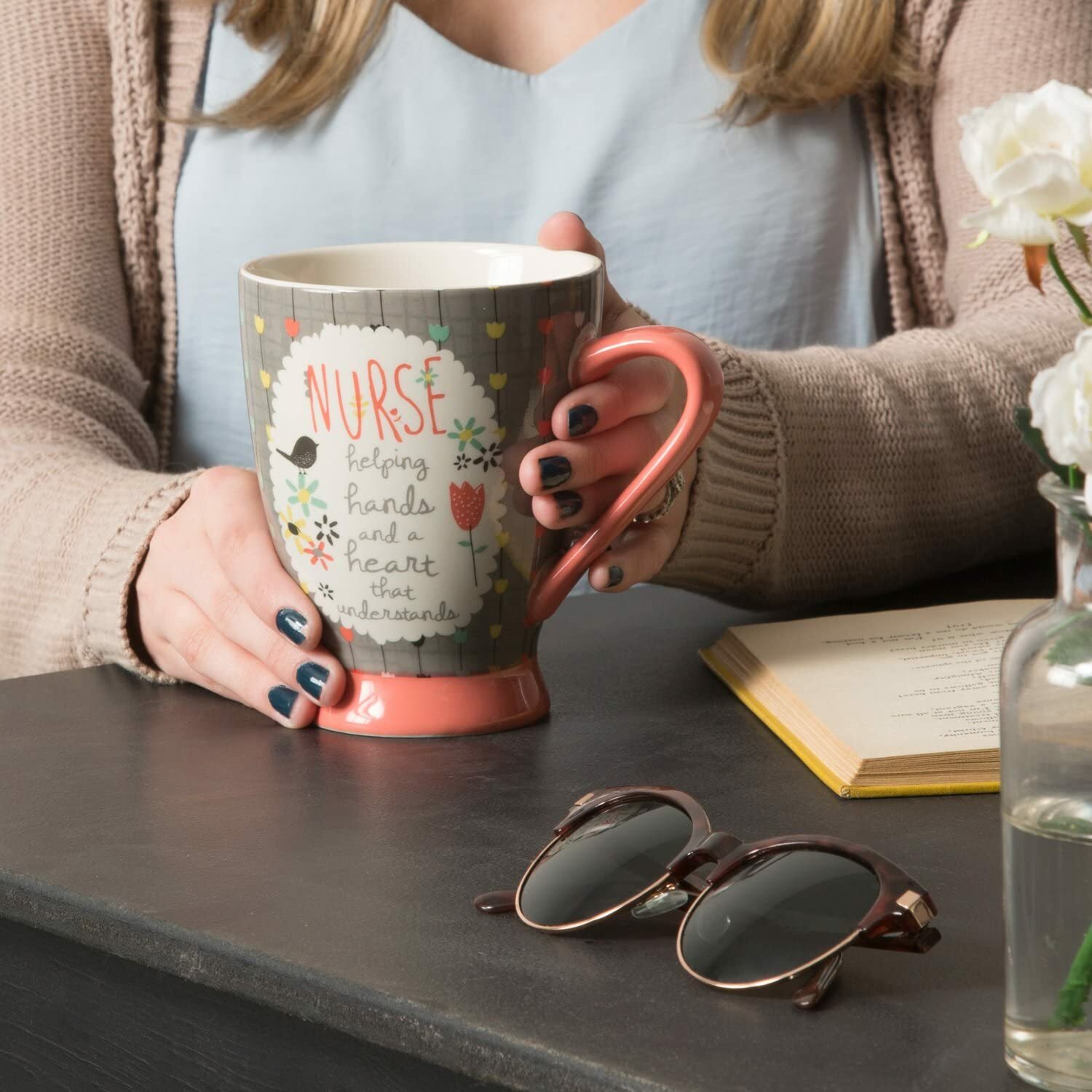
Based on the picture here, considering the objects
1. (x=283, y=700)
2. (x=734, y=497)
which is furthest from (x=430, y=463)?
(x=734, y=497)

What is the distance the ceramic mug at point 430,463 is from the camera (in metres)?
0.47

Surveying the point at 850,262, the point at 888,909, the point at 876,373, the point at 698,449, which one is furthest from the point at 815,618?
the point at 850,262

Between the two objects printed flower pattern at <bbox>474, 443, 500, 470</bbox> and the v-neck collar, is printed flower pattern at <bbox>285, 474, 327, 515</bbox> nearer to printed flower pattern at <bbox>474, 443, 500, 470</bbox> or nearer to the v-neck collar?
printed flower pattern at <bbox>474, 443, 500, 470</bbox>

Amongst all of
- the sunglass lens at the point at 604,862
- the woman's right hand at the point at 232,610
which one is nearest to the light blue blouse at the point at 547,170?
the woman's right hand at the point at 232,610

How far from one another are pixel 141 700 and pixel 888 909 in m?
0.36

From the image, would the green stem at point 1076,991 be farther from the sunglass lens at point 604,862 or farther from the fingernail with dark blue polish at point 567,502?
the fingernail with dark blue polish at point 567,502

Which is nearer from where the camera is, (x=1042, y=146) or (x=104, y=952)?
(x=1042, y=146)

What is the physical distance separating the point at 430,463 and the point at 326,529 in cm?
5

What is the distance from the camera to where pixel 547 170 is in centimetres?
99

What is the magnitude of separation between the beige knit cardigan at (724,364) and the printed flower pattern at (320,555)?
0.14 meters

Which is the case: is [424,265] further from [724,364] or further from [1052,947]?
[1052,947]

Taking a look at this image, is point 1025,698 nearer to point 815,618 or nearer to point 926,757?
point 926,757

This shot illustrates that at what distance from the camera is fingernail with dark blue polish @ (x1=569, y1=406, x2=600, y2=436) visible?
0.50 metres

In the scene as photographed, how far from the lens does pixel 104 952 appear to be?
0.39 meters
